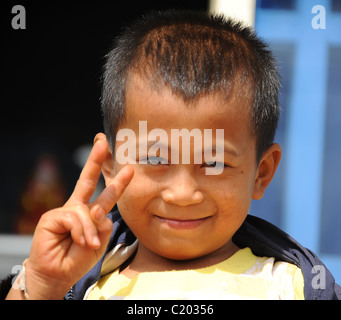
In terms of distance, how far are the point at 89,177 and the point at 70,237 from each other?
14 centimetres

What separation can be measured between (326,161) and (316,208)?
21cm

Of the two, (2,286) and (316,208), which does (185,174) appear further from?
(316,208)

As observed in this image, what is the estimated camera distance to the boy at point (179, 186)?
3.61 ft

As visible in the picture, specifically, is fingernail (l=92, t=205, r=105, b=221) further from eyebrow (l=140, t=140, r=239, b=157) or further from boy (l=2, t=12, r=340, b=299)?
eyebrow (l=140, t=140, r=239, b=157)

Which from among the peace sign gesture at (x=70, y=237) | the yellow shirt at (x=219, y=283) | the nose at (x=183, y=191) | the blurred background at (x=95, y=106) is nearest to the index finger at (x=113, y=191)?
the peace sign gesture at (x=70, y=237)

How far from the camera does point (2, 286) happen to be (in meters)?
1.22

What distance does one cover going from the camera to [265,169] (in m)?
1.42

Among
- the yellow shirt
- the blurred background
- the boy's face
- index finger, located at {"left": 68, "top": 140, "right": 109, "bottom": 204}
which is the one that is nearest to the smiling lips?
the boy's face

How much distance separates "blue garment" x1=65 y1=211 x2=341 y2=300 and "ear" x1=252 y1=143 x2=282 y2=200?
11 centimetres

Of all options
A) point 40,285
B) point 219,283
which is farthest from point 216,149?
point 40,285

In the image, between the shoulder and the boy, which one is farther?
the shoulder

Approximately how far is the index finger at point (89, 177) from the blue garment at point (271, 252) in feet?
1.05

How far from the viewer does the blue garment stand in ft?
4.05

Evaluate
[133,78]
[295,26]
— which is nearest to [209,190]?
[133,78]
